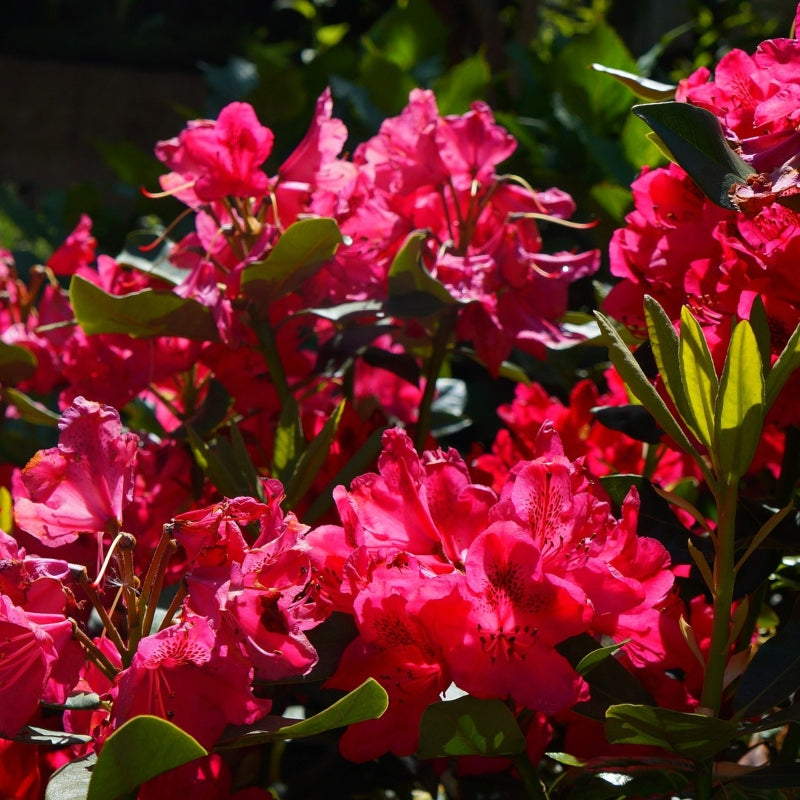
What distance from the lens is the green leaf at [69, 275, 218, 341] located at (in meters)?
0.90

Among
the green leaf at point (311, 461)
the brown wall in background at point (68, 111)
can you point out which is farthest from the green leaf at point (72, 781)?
the brown wall in background at point (68, 111)

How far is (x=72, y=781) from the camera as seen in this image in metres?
0.60

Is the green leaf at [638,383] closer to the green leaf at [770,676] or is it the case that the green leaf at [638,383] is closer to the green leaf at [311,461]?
the green leaf at [770,676]

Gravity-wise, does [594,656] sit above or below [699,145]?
below

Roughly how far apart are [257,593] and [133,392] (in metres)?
0.47

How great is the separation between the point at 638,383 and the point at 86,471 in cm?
33

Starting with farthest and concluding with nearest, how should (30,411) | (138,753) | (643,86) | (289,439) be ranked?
(30,411)
(289,439)
(643,86)
(138,753)

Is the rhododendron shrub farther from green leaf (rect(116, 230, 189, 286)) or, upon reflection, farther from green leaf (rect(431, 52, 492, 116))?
green leaf (rect(431, 52, 492, 116))

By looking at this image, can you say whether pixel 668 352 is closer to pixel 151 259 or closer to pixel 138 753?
pixel 138 753

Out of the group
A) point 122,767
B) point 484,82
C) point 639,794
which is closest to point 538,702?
point 639,794

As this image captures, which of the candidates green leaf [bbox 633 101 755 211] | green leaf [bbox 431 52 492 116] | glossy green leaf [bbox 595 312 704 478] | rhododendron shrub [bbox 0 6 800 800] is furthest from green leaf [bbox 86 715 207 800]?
green leaf [bbox 431 52 492 116]

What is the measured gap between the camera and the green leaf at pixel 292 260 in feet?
2.78

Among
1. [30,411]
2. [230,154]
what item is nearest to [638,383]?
[230,154]

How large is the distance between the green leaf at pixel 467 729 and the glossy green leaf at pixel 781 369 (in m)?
0.22
